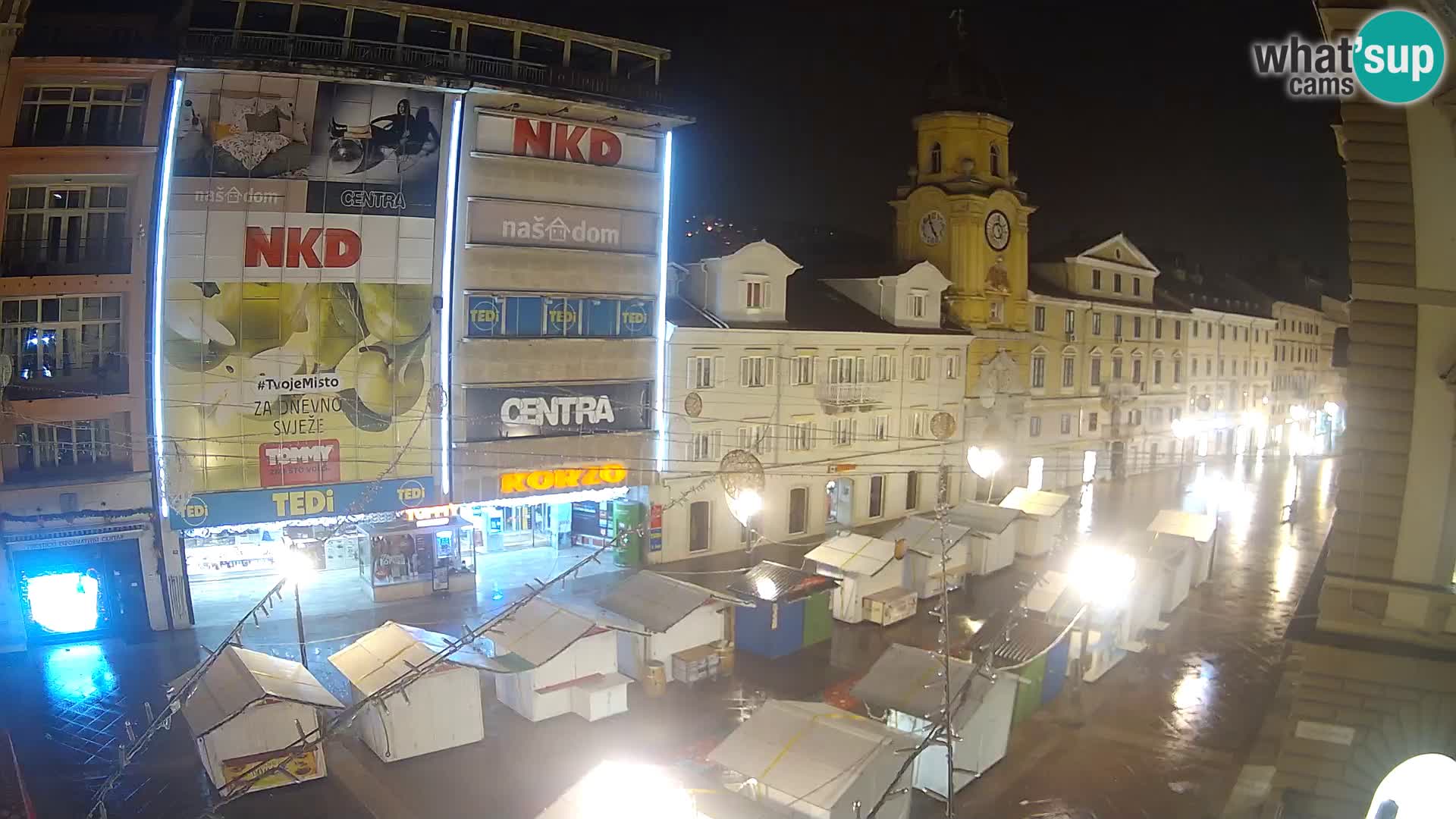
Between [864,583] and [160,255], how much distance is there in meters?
18.5

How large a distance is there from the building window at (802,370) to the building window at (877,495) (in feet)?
17.6

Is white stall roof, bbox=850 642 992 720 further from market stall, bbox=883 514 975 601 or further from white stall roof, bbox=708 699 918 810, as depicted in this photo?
market stall, bbox=883 514 975 601

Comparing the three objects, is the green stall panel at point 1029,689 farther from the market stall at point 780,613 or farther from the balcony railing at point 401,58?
the balcony railing at point 401,58

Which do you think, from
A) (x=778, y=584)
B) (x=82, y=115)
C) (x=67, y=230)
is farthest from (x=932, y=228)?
(x=67, y=230)

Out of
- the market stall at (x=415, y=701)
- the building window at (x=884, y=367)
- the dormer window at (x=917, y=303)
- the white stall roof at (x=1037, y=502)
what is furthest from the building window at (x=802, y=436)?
Result: the market stall at (x=415, y=701)

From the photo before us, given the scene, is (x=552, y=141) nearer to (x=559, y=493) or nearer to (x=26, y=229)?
(x=559, y=493)

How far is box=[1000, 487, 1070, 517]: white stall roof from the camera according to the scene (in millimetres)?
31516

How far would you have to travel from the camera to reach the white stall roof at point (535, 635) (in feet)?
60.0

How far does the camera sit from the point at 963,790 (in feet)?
52.4

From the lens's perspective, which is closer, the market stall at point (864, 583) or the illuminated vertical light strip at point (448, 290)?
the market stall at point (864, 583)

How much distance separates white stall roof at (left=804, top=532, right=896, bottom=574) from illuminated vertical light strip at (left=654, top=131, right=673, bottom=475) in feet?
20.8

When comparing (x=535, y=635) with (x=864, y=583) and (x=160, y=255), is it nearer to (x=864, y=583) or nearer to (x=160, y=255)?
(x=864, y=583)

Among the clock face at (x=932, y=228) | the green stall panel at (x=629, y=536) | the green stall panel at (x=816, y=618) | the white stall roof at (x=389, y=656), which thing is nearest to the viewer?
the white stall roof at (x=389, y=656)

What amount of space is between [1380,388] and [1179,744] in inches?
373
